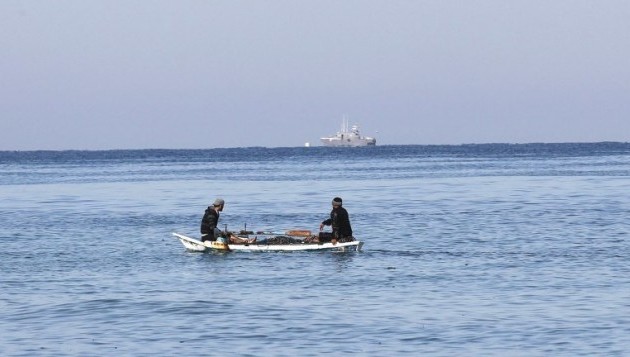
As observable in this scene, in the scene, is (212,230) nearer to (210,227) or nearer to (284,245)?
(210,227)

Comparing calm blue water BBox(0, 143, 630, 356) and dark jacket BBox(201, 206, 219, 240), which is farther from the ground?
dark jacket BBox(201, 206, 219, 240)

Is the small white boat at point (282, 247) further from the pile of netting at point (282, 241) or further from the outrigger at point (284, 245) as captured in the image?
the pile of netting at point (282, 241)

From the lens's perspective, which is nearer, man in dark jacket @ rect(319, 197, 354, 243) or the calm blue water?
the calm blue water

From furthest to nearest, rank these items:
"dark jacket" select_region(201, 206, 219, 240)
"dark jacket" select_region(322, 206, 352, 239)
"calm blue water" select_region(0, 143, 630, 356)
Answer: "dark jacket" select_region(201, 206, 219, 240) → "dark jacket" select_region(322, 206, 352, 239) → "calm blue water" select_region(0, 143, 630, 356)

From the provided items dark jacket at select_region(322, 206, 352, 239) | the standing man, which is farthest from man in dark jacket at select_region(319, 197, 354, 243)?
the standing man

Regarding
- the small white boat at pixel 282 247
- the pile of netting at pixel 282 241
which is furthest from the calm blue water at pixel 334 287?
the pile of netting at pixel 282 241

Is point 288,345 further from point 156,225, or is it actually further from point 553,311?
point 156,225

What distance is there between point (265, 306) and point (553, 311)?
19.0ft

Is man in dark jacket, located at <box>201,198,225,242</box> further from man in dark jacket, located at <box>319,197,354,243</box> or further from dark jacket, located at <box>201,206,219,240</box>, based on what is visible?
man in dark jacket, located at <box>319,197,354,243</box>

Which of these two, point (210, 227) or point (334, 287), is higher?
point (210, 227)

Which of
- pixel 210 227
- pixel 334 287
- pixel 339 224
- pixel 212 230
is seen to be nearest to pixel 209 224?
pixel 210 227

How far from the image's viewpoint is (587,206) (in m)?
57.8

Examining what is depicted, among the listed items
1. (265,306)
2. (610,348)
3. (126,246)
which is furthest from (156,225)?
(610,348)

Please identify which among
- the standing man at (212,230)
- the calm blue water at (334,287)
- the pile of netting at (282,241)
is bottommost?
the calm blue water at (334,287)
